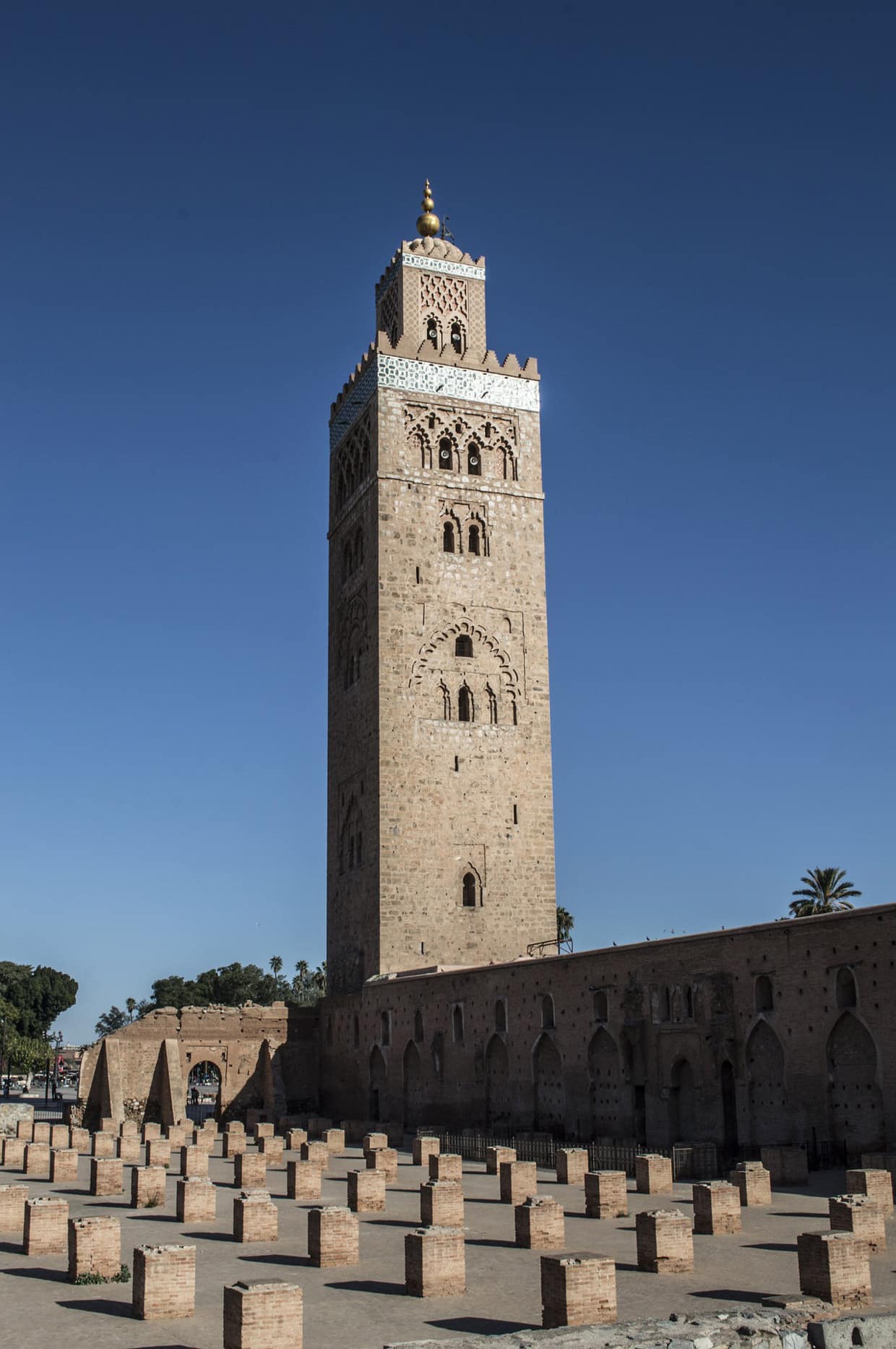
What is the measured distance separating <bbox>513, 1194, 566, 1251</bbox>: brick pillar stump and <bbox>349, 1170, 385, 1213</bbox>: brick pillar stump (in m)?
3.75

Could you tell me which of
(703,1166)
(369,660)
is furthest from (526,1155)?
(369,660)

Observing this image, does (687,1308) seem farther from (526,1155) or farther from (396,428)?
(396,428)

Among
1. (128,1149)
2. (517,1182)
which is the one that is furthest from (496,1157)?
(128,1149)

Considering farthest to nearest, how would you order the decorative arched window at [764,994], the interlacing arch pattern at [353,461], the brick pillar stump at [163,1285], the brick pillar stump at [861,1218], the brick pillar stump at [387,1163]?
1. the interlacing arch pattern at [353,461]
2. the brick pillar stump at [387,1163]
3. the decorative arched window at [764,994]
4. the brick pillar stump at [861,1218]
5. the brick pillar stump at [163,1285]

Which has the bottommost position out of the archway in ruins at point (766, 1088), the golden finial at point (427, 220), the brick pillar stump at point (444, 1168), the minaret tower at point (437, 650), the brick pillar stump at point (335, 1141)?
the brick pillar stump at point (335, 1141)

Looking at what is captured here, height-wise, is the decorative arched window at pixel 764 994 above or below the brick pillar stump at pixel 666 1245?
above

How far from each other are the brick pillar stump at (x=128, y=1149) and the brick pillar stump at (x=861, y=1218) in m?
15.4

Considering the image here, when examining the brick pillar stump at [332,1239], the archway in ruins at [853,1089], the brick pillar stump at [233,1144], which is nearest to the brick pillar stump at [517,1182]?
the archway in ruins at [853,1089]

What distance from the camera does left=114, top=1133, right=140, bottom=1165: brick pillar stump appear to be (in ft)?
81.6

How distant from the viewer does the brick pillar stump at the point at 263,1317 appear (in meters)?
9.60

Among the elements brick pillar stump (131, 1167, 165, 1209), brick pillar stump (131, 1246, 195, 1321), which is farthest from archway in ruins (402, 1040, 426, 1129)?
brick pillar stump (131, 1246, 195, 1321)

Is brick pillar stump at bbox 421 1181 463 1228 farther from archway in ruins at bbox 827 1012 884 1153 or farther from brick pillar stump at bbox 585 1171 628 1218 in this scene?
archway in ruins at bbox 827 1012 884 1153

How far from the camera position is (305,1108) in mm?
35281

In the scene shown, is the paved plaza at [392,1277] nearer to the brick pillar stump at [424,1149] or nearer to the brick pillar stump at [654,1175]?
the brick pillar stump at [654,1175]
